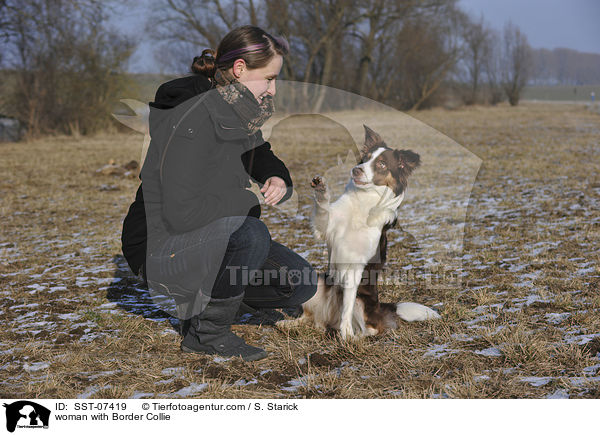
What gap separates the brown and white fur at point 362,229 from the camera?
2.99 metres

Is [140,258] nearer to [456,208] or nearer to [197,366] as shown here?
[197,366]

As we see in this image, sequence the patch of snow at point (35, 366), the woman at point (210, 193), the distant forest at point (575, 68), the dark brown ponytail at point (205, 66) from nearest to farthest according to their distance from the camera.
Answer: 1. the woman at point (210, 193)
2. the dark brown ponytail at point (205, 66)
3. the patch of snow at point (35, 366)
4. the distant forest at point (575, 68)

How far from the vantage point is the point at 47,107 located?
1836cm

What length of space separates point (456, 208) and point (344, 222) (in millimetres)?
4338

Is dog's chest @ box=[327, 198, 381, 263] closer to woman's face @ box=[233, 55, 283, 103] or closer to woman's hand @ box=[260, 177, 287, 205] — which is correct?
woman's hand @ box=[260, 177, 287, 205]

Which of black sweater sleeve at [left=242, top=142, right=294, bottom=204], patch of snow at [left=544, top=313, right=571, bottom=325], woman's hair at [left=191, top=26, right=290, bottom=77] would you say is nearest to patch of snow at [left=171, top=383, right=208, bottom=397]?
black sweater sleeve at [left=242, top=142, right=294, bottom=204]

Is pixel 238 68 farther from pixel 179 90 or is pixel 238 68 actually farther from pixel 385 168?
pixel 385 168

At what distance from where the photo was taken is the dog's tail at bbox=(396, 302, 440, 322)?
3291 millimetres

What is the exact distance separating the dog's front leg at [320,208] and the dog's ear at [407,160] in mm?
490

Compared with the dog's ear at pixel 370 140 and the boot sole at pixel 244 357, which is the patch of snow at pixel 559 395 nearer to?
the boot sole at pixel 244 357

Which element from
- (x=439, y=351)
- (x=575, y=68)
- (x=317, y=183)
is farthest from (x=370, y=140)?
(x=575, y=68)
